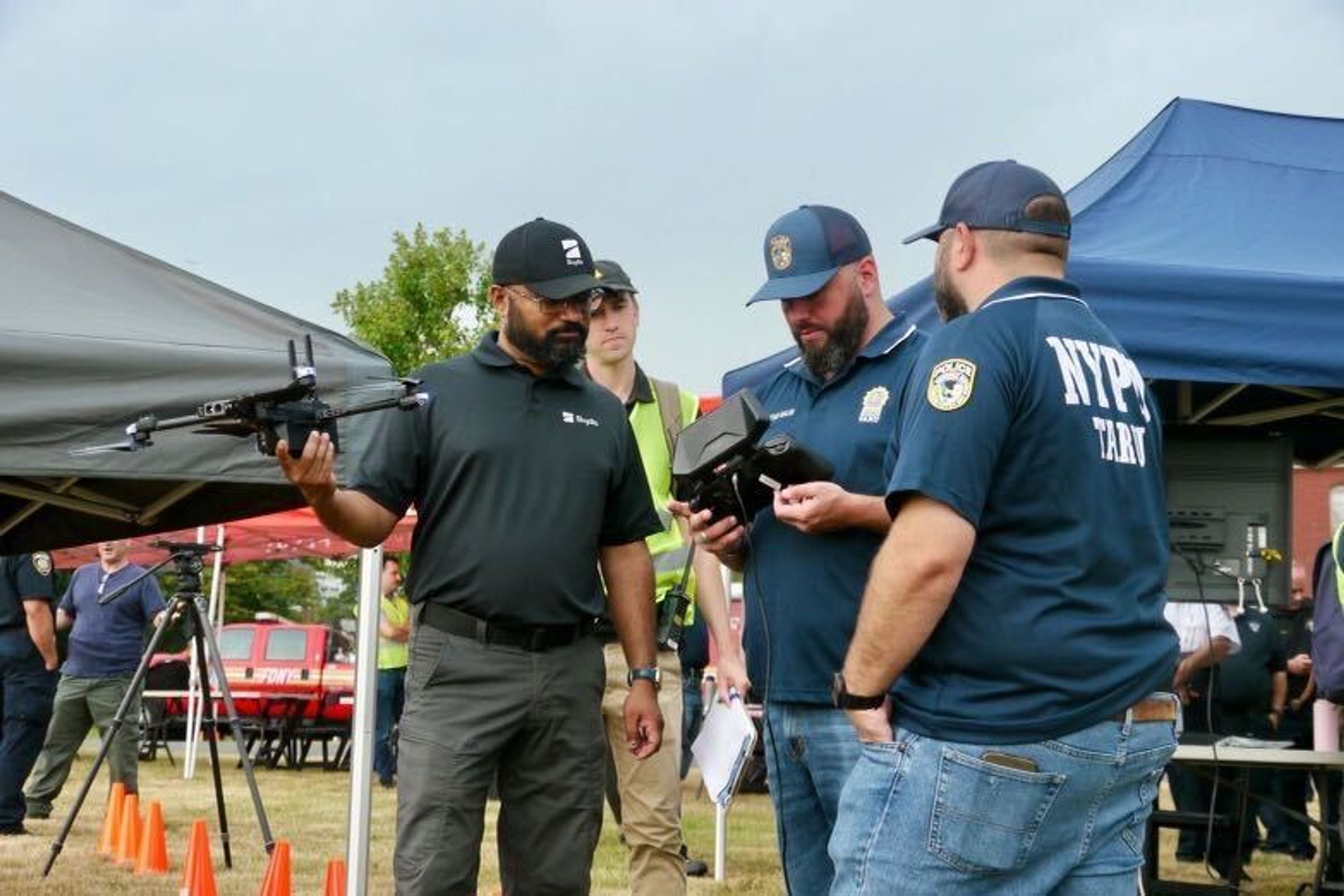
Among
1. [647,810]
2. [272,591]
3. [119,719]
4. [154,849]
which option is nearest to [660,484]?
[647,810]

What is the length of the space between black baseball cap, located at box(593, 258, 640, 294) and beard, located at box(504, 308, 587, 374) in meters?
0.65

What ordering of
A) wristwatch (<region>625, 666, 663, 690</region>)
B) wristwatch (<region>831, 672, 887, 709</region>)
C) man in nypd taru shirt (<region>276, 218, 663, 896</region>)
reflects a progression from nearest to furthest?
wristwatch (<region>831, 672, 887, 709</region>)
man in nypd taru shirt (<region>276, 218, 663, 896</region>)
wristwatch (<region>625, 666, 663, 690</region>)

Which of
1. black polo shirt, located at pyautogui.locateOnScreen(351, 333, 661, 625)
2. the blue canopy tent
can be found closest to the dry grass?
the blue canopy tent

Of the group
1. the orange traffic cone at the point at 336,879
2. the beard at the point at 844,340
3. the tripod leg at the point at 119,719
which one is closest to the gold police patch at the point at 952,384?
the beard at the point at 844,340

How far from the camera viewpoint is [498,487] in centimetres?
447

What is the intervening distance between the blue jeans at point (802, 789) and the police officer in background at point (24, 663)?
816cm

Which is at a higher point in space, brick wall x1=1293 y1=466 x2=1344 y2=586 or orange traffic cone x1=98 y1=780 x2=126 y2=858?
brick wall x1=1293 y1=466 x2=1344 y2=586

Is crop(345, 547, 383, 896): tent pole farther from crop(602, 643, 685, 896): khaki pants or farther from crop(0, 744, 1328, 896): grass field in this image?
crop(0, 744, 1328, 896): grass field

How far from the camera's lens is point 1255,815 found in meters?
11.1

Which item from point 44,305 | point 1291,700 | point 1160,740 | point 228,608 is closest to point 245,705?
point 1291,700

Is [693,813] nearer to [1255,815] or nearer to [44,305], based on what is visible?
[1255,815]

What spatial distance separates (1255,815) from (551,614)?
8.07m

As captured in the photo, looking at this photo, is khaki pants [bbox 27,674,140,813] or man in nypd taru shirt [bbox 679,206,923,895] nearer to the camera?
man in nypd taru shirt [bbox 679,206,923,895]

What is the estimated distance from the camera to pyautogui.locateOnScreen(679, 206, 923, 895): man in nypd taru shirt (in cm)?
407
